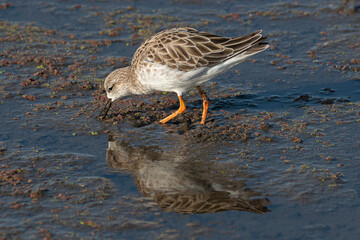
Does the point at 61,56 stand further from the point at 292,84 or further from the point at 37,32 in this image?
the point at 292,84

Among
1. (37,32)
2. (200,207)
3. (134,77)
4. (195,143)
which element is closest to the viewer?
(200,207)

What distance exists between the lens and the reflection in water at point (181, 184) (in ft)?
26.3

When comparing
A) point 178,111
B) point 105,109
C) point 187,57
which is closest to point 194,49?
point 187,57

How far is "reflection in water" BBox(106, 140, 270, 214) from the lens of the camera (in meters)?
8.02

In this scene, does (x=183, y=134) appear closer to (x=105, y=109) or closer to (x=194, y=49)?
(x=194, y=49)

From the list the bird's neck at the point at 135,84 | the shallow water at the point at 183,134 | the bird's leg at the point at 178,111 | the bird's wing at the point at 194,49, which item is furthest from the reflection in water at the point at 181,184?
the bird's wing at the point at 194,49

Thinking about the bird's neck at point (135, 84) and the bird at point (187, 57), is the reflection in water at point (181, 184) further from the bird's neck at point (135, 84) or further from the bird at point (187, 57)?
the bird's neck at point (135, 84)

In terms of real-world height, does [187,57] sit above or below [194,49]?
below

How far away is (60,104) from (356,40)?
8.09 meters

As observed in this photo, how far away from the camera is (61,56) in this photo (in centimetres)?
1376

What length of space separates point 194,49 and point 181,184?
2.99 metres

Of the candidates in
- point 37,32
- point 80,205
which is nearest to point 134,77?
point 80,205

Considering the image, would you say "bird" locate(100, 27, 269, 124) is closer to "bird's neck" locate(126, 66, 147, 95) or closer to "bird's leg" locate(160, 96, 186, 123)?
"bird's leg" locate(160, 96, 186, 123)

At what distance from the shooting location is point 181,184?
8.64 metres
